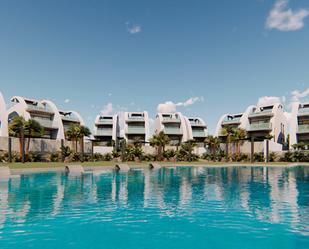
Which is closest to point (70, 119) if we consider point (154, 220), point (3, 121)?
point (3, 121)

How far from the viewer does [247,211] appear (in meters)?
11.5

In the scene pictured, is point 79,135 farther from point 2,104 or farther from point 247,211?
point 247,211

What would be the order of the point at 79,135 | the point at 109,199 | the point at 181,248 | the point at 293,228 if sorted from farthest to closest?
the point at 79,135
the point at 109,199
the point at 293,228
the point at 181,248

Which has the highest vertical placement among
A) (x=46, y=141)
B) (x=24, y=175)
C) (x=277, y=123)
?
(x=277, y=123)

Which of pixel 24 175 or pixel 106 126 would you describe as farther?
pixel 106 126

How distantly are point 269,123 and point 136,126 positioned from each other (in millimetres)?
30974

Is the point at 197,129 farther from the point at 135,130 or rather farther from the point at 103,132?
the point at 103,132

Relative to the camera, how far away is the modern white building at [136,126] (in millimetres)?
63469

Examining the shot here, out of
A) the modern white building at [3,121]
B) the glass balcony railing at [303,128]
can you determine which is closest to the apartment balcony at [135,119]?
the modern white building at [3,121]

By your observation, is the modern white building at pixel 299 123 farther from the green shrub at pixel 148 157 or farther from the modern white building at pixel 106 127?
the modern white building at pixel 106 127

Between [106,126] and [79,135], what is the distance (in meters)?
18.2

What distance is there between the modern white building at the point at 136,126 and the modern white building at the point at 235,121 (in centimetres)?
1765

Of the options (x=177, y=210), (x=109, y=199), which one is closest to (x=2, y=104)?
(x=109, y=199)

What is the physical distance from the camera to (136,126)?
2542 inches
